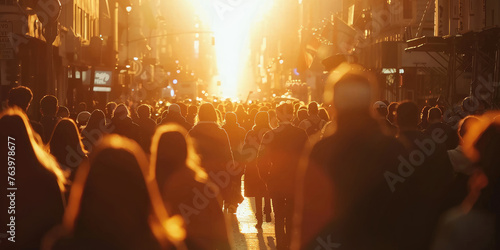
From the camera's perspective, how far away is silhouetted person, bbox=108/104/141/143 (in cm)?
1366

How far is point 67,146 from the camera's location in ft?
31.1

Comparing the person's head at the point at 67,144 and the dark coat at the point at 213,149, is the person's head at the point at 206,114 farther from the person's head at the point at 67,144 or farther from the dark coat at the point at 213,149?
the person's head at the point at 67,144

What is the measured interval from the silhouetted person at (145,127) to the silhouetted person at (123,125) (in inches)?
8.8

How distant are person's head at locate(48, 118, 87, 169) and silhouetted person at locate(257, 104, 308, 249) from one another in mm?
2994

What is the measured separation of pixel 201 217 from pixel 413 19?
150 feet

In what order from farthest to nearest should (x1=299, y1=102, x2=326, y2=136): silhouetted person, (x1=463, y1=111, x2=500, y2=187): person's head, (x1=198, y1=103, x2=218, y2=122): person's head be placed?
(x1=299, y1=102, x2=326, y2=136): silhouetted person < (x1=198, y1=103, x2=218, y2=122): person's head < (x1=463, y1=111, x2=500, y2=187): person's head

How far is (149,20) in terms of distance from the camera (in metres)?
103

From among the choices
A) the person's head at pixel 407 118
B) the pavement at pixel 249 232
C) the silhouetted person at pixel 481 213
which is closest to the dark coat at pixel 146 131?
the pavement at pixel 249 232

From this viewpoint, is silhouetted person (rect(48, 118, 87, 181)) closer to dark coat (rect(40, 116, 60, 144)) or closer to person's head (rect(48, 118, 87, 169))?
person's head (rect(48, 118, 87, 169))

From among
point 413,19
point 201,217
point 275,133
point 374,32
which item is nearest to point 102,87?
point 413,19

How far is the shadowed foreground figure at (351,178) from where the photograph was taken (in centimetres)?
472

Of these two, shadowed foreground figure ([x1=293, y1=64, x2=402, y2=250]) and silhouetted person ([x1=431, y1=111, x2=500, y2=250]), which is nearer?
silhouetted person ([x1=431, y1=111, x2=500, y2=250])

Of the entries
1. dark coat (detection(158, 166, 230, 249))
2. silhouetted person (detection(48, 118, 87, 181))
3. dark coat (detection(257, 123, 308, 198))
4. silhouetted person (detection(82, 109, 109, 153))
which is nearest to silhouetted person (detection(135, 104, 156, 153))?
silhouetted person (detection(82, 109, 109, 153))

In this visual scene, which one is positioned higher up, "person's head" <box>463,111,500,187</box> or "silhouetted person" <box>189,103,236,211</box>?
"person's head" <box>463,111,500,187</box>
